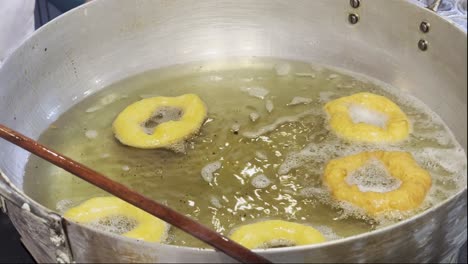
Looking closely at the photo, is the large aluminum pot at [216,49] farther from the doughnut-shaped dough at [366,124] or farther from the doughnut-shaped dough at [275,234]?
the doughnut-shaped dough at [275,234]

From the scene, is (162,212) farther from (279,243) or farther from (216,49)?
(216,49)

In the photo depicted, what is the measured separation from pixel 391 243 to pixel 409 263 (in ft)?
0.37

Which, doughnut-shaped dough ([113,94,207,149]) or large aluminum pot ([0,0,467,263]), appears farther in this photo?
doughnut-shaped dough ([113,94,207,149])

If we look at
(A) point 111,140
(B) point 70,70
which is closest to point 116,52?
(B) point 70,70

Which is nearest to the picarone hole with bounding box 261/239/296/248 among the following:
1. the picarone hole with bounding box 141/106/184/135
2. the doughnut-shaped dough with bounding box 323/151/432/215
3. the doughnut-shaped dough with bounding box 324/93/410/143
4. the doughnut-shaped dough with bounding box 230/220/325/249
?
the doughnut-shaped dough with bounding box 230/220/325/249

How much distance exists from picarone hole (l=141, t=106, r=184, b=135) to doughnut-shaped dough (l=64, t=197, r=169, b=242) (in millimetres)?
345

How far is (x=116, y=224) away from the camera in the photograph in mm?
1392

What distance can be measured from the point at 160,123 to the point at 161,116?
0.13ft

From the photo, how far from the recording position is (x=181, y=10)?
6.51 ft

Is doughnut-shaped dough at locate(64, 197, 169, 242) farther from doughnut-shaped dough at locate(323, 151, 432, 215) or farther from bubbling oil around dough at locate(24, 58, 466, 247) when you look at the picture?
doughnut-shaped dough at locate(323, 151, 432, 215)

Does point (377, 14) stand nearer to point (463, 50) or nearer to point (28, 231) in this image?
point (463, 50)

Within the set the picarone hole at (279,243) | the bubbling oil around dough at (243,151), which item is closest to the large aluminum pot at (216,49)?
the bubbling oil around dough at (243,151)

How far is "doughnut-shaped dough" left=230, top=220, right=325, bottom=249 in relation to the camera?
1289 mm

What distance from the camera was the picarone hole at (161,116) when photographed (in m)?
1.72
